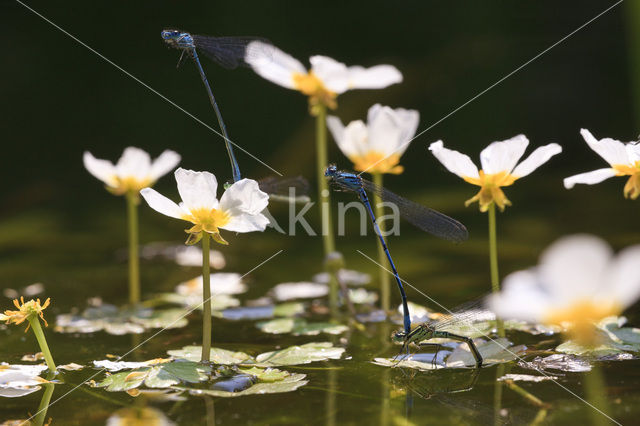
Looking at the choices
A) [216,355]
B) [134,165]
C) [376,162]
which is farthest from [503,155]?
[134,165]

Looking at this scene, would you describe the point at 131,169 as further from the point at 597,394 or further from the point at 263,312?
the point at 597,394

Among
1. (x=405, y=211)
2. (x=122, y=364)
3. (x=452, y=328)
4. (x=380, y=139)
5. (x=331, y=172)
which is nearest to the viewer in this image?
(x=122, y=364)

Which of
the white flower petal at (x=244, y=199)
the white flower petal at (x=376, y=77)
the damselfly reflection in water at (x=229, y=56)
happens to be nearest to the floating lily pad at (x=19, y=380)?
the white flower petal at (x=244, y=199)

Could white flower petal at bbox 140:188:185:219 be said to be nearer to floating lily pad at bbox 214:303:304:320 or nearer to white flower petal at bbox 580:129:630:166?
floating lily pad at bbox 214:303:304:320

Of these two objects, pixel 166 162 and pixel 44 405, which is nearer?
pixel 44 405

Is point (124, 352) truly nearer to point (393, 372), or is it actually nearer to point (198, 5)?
point (393, 372)

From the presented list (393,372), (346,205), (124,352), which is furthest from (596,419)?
(346,205)

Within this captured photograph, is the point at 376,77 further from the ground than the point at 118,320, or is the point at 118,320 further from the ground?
the point at 376,77
